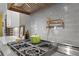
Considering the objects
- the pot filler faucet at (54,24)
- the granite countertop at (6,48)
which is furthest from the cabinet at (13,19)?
the pot filler faucet at (54,24)

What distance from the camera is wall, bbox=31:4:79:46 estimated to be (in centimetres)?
72

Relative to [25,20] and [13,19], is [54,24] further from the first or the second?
[13,19]

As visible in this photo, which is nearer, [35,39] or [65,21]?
[65,21]

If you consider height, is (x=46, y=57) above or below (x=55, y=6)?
below

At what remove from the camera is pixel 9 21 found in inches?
34.7

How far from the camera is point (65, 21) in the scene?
0.78m

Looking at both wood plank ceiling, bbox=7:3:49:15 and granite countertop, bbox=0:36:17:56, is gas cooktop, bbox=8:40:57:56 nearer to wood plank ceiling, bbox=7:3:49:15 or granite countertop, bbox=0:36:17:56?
granite countertop, bbox=0:36:17:56

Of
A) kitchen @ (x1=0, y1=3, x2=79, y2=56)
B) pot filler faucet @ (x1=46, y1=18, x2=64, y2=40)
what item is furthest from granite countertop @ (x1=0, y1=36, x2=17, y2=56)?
pot filler faucet @ (x1=46, y1=18, x2=64, y2=40)

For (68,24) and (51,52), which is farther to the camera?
(68,24)

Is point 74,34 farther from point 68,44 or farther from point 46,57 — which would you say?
point 46,57

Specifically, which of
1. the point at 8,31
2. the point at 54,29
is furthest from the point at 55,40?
the point at 8,31

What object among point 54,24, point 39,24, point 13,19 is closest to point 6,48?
point 13,19

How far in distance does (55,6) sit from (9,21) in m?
0.47

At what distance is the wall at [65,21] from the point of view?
2.38 feet
